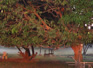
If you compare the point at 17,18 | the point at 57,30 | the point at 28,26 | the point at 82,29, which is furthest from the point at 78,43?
the point at 17,18

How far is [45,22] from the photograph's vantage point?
44.7 ft

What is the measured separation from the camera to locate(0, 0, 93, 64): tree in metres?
12.6

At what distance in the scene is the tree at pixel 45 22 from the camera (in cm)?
1256

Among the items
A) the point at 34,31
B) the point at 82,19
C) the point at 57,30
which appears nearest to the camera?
the point at 82,19

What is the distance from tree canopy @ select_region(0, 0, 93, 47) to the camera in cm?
1255

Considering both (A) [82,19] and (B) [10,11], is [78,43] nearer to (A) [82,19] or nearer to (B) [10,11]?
(A) [82,19]

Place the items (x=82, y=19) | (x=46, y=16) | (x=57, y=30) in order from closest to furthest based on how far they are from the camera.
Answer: (x=82, y=19)
(x=57, y=30)
(x=46, y=16)

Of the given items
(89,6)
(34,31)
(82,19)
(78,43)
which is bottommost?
(78,43)

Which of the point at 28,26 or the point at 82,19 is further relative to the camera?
the point at 28,26

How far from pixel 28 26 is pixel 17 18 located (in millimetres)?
1147

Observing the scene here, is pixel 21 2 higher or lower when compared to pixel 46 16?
higher

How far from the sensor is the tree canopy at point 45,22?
12.5m

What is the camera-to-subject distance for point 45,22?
1363cm

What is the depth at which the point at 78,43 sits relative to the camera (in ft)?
48.6
